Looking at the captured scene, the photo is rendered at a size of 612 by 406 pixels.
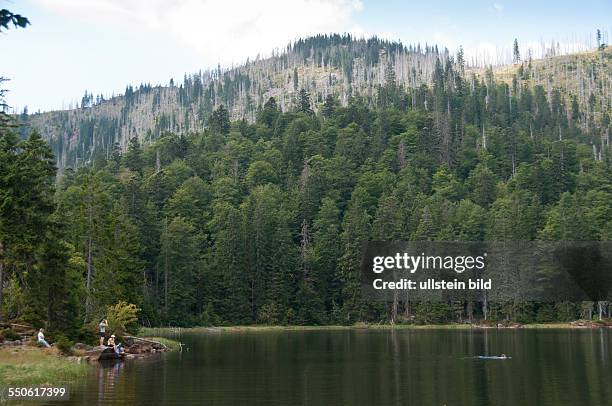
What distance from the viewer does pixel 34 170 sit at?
6072 centimetres

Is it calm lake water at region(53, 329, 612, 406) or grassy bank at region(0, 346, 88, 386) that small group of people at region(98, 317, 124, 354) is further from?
grassy bank at region(0, 346, 88, 386)

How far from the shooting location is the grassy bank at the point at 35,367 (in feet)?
140

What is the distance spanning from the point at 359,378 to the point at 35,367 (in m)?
20.1

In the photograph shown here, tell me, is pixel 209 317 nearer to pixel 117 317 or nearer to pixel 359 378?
pixel 117 317

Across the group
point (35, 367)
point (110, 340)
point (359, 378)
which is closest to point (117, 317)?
point (110, 340)

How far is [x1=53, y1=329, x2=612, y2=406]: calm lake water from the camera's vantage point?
41.0 metres

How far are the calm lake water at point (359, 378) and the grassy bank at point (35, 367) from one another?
55.3 inches

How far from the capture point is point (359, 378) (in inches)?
2034

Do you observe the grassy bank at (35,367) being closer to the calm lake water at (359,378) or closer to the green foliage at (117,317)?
the calm lake water at (359,378)

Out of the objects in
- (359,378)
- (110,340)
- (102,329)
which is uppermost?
(102,329)

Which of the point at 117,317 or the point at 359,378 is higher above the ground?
the point at 117,317

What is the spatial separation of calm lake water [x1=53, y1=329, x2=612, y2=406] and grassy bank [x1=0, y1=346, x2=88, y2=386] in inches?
55.3

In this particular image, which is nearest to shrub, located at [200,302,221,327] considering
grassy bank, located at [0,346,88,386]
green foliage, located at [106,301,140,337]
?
green foliage, located at [106,301,140,337]

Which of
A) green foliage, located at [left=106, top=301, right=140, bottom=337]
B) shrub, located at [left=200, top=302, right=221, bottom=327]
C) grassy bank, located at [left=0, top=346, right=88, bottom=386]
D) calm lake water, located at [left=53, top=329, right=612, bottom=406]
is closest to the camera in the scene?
calm lake water, located at [left=53, top=329, right=612, bottom=406]
